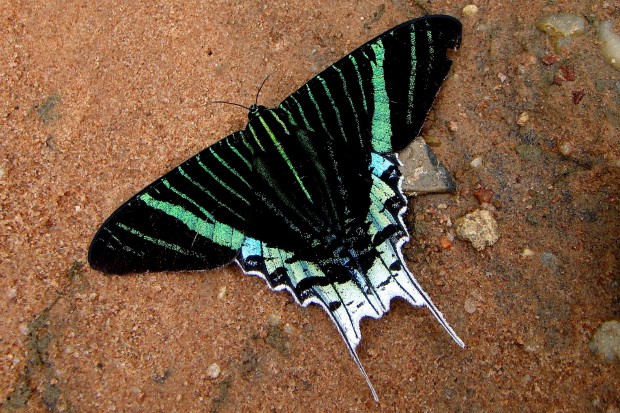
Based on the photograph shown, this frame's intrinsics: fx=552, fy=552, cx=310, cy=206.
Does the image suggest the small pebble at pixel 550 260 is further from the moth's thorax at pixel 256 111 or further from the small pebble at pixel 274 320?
the moth's thorax at pixel 256 111

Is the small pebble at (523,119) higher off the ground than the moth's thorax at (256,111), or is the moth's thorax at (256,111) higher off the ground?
the moth's thorax at (256,111)

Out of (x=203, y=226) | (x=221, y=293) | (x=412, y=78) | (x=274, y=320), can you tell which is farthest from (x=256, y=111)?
(x=274, y=320)

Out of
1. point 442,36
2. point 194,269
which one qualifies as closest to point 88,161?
point 194,269

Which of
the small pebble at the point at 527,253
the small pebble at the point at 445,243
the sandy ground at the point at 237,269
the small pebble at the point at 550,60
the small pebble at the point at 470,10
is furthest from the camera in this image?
the small pebble at the point at 470,10

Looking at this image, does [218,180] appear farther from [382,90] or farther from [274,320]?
[382,90]

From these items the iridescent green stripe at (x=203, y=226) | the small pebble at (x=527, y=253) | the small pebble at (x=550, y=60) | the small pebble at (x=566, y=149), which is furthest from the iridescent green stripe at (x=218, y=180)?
the small pebble at (x=550, y=60)

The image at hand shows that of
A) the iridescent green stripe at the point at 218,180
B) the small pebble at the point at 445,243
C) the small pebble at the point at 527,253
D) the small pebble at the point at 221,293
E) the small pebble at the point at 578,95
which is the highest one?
the iridescent green stripe at the point at 218,180

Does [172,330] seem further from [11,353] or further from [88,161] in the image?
[88,161]

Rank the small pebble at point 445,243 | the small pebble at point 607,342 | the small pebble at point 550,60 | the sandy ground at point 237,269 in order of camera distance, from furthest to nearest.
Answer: the small pebble at point 550,60 → the small pebble at point 445,243 → the sandy ground at point 237,269 → the small pebble at point 607,342
